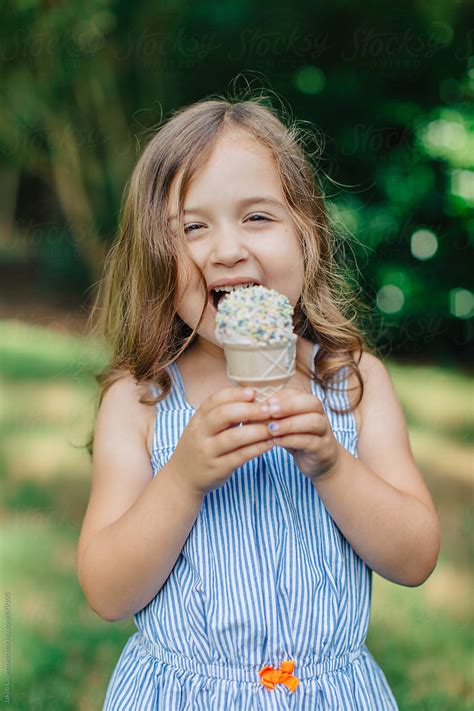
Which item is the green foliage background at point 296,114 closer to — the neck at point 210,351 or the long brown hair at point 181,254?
the long brown hair at point 181,254

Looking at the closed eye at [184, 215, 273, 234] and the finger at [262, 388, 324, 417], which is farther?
the closed eye at [184, 215, 273, 234]

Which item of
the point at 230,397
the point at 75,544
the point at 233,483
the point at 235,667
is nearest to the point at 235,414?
the point at 230,397

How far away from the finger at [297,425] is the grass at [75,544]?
1.91 metres

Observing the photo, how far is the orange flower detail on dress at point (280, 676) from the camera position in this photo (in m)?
1.79

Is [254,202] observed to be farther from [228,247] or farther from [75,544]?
[75,544]

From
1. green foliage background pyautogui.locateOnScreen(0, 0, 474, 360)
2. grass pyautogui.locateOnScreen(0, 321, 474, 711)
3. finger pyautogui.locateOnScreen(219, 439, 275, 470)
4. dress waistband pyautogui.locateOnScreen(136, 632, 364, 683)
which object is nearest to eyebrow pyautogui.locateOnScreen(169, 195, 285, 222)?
finger pyautogui.locateOnScreen(219, 439, 275, 470)

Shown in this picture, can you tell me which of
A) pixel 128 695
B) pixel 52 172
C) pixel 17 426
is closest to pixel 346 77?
pixel 52 172

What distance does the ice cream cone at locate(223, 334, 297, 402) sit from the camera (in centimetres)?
170

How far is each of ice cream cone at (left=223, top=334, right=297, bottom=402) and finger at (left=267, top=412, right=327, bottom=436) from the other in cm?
9

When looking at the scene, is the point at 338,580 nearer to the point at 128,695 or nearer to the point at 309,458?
the point at 309,458

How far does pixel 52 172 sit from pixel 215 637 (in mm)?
4217

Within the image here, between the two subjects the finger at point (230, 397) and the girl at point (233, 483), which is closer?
the finger at point (230, 397)

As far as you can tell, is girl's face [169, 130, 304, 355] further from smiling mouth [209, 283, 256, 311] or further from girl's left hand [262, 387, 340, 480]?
girl's left hand [262, 387, 340, 480]

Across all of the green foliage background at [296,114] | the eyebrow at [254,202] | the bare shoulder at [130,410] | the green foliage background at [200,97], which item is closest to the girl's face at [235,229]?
the eyebrow at [254,202]
